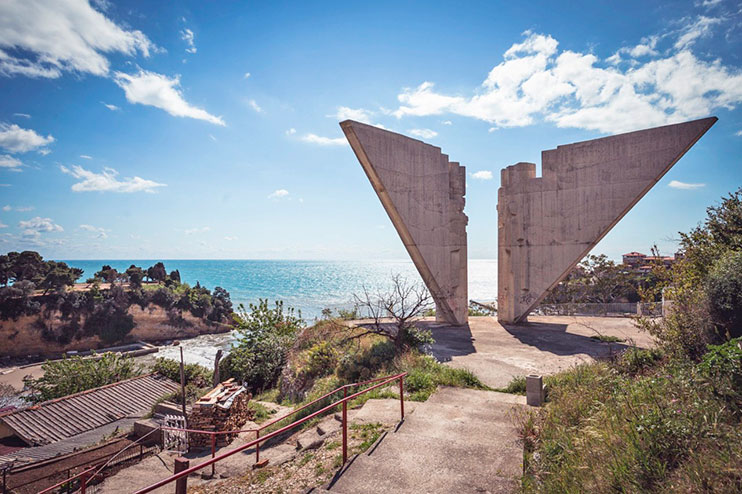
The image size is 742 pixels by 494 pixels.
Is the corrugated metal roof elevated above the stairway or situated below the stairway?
below

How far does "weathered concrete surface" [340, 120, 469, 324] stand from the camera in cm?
1182

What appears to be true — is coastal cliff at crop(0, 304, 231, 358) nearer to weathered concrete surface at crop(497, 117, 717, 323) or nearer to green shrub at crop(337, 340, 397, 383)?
green shrub at crop(337, 340, 397, 383)

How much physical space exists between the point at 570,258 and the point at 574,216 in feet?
5.08

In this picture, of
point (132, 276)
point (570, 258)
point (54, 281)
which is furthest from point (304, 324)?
point (132, 276)

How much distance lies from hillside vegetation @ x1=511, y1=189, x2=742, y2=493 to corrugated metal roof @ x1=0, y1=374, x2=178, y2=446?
14.7 m

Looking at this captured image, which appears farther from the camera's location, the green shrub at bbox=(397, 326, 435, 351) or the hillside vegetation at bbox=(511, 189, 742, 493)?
the green shrub at bbox=(397, 326, 435, 351)

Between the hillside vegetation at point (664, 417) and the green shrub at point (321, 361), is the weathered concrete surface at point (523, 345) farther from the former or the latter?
the green shrub at point (321, 361)

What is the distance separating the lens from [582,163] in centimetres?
1311

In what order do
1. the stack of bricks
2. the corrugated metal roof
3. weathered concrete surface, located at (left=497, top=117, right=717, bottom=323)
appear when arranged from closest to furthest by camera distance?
the stack of bricks → weathered concrete surface, located at (left=497, top=117, right=717, bottom=323) → the corrugated metal roof

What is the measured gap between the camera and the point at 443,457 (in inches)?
190

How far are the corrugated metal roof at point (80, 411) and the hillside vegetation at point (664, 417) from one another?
1475cm

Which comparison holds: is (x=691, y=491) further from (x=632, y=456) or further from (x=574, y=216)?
(x=574, y=216)

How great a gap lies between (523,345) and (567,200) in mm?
5736

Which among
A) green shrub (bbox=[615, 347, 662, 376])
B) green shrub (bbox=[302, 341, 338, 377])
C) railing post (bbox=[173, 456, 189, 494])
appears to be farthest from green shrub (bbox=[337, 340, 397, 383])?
railing post (bbox=[173, 456, 189, 494])
